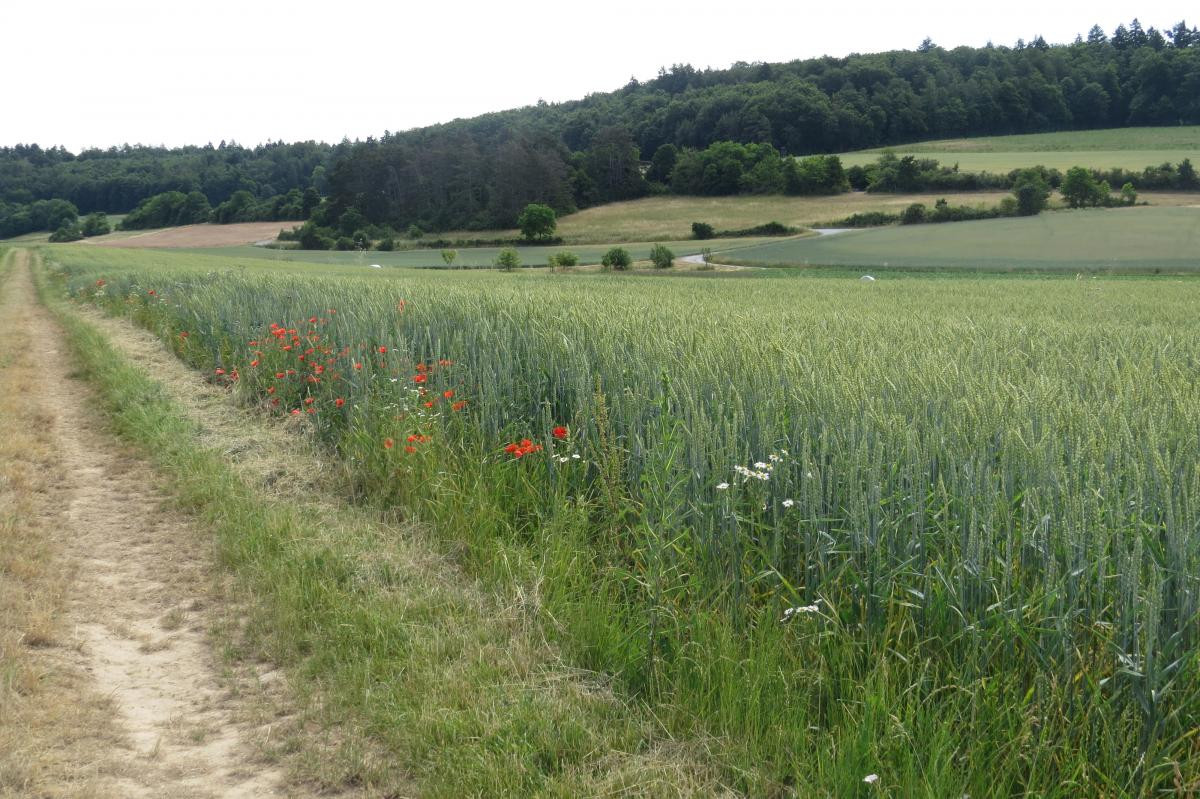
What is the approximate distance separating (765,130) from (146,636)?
106 meters

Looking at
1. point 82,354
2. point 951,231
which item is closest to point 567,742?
point 82,354

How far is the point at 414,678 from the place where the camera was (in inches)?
153

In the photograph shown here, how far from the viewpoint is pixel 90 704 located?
3885 millimetres

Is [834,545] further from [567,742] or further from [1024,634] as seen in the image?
[567,742]

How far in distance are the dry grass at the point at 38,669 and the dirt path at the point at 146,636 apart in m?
0.07

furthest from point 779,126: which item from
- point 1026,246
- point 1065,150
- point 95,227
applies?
point 95,227

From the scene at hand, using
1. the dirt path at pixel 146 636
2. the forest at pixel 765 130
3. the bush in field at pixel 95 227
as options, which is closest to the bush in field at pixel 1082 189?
the forest at pixel 765 130

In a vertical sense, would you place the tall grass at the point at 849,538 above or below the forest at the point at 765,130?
below

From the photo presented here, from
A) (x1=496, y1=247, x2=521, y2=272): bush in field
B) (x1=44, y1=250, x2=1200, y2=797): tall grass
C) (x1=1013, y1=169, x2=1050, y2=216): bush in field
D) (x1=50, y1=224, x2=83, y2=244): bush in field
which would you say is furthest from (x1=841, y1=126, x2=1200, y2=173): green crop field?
(x1=50, y1=224, x2=83, y2=244): bush in field

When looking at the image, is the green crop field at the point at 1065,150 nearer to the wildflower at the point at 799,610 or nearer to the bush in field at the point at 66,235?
the wildflower at the point at 799,610

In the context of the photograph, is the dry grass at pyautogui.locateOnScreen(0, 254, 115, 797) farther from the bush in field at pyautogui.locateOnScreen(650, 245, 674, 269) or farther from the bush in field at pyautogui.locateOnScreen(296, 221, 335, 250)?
the bush in field at pyautogui.locateOnScreen(296, 221, 335, 250)

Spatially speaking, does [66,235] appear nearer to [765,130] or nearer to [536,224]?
[536,224]

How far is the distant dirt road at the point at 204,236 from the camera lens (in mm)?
84938

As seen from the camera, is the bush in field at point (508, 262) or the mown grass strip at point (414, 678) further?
the bush in field at point (508, 262)
